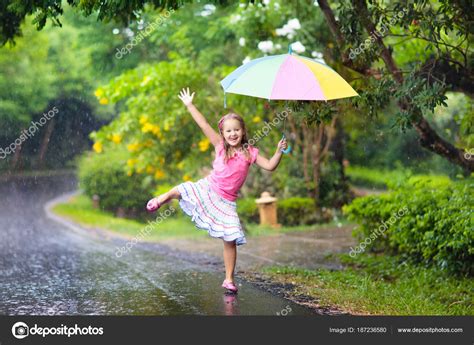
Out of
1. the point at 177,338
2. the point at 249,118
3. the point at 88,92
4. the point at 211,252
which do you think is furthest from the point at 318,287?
the point at 88,92

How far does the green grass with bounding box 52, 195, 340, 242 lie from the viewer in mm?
14126

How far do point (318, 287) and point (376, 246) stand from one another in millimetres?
3001

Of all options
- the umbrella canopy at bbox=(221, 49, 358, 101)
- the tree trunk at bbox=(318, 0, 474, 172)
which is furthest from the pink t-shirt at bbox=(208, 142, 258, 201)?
the tree trunk at bbox=(318, 0, 474, 172)

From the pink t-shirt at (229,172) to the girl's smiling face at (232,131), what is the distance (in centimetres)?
13

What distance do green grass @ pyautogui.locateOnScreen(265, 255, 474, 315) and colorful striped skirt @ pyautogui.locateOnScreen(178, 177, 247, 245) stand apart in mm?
1030

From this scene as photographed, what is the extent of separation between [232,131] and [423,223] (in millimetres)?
2677

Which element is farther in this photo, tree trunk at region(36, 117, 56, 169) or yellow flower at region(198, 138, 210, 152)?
tree trunk at region(36, 117, 56, 169)

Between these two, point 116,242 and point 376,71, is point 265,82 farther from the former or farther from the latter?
point 116,242

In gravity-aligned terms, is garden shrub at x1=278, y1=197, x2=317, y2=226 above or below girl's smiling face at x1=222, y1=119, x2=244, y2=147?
below

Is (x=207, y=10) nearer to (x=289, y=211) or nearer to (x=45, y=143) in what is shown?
(x=289, y=211)

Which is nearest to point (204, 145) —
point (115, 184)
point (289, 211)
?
point (289, 211)

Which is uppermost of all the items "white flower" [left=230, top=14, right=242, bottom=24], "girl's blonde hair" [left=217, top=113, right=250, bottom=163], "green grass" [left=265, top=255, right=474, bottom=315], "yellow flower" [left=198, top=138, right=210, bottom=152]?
"white flower" [left=230, top=14, right=242, bottom=24]

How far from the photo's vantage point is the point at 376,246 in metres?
10.4

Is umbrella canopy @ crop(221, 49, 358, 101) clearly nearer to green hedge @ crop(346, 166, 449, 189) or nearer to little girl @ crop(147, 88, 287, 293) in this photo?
little girl @ crop(147, 88, 287, 293)
